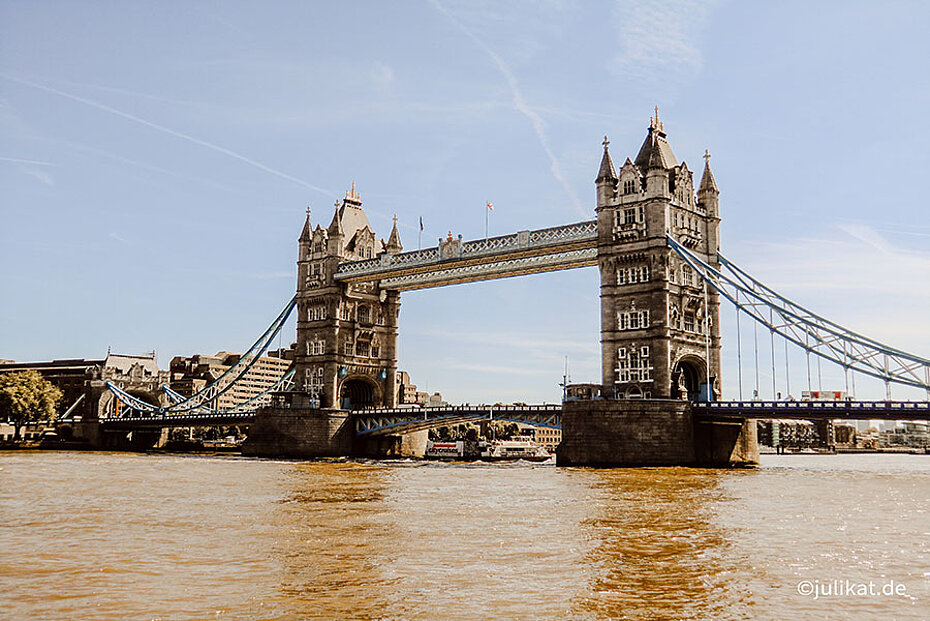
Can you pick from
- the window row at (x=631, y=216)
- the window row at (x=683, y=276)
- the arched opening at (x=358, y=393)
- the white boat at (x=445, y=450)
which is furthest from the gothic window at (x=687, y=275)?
the arched opening at (x=358, y=393)

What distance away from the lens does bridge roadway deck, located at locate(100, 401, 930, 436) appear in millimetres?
53344

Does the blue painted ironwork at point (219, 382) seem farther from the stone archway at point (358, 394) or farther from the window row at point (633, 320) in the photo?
the window row at point (633, 320)

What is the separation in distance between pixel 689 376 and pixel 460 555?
51688 mm

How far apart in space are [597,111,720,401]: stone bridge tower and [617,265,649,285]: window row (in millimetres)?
76

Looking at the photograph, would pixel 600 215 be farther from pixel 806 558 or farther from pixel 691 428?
pixel 806 558

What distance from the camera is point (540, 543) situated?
840 inches

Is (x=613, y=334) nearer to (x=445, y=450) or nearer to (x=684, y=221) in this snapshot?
(x=684, y=221)

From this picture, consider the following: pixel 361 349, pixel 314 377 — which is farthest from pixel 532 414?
pixel 314 377

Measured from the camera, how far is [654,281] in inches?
2510

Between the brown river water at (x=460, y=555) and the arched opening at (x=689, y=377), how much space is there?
26.7 meters

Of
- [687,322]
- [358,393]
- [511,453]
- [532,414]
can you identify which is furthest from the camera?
[511,453]

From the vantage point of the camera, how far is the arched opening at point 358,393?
90469 millimetres

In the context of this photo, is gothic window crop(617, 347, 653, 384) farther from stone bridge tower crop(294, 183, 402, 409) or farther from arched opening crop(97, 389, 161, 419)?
arched opening crop(97, 389, 161, 419)

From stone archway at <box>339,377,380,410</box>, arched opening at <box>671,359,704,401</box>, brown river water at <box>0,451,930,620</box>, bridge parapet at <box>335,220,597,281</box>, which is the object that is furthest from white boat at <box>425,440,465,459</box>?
brown river water at <box>0,451,930,620</box>
